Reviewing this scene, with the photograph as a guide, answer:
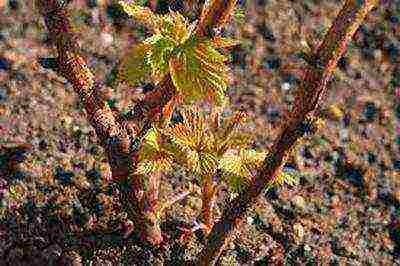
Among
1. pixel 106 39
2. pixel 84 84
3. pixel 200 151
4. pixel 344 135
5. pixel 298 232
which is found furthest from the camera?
pixel 106 39

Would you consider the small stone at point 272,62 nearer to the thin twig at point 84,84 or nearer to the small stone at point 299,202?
the small stone at point 299,202

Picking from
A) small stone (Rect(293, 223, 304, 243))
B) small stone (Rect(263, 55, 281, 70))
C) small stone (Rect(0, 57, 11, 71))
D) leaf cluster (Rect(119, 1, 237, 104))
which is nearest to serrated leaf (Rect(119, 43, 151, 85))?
leaf cluster (Rect(119, 1, 237, 104))

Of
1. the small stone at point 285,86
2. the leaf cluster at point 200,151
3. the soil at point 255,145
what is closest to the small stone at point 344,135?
the soil at point 255,145

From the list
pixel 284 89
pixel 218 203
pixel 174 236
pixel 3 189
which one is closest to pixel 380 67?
pixel 284 89

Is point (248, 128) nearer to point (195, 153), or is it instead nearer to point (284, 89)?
point (284, 89)

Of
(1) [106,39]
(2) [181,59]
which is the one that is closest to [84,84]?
(2) [181,59]

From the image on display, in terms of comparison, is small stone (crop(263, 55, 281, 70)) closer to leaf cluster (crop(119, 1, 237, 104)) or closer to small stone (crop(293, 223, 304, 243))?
small stone (crop(293, 223, 304, 243))

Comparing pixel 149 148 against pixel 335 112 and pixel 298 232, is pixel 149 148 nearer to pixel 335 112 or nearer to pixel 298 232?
pixel 298 232
